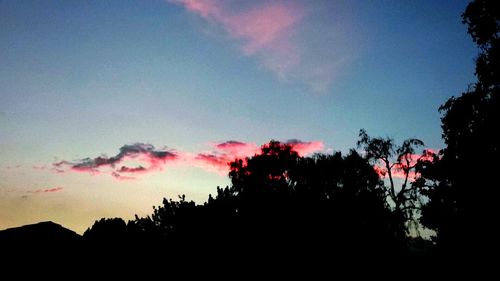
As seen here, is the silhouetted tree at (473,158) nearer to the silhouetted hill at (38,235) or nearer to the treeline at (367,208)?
the treeline at (367,208)

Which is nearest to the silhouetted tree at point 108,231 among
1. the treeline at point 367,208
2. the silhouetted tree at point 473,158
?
the treeline at point 367,208

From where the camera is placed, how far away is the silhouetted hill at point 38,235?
1716cm

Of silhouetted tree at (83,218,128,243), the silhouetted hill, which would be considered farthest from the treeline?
the silhouetted hill

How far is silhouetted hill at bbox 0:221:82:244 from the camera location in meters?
17.2

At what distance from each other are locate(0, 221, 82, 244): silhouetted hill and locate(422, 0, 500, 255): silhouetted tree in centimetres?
2203

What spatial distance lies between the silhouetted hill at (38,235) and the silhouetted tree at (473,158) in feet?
72.3

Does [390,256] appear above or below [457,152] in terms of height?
below

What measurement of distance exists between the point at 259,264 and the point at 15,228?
16760mm

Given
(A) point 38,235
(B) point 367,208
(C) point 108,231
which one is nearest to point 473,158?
(B) point 367,208

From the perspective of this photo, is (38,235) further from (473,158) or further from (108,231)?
A: (473,158)

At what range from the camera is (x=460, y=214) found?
23.8 m

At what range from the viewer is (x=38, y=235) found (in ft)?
59.9

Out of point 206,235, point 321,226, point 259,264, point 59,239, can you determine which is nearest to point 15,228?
point 59,239

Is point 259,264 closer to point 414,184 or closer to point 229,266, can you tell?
point 229,266
